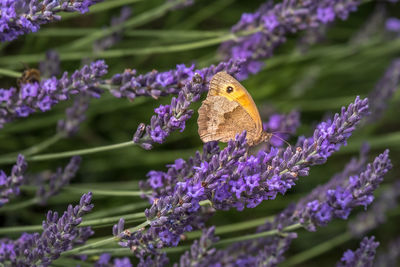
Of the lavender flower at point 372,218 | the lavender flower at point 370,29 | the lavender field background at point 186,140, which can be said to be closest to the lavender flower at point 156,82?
the lavender field background at point 186,140

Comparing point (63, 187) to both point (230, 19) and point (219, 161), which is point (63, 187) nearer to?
point (219, 161)

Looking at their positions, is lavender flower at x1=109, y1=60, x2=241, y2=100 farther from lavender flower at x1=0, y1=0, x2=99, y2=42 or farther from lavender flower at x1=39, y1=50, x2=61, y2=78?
lavender flower at x1=39, y1=50, x2=61, y2=78

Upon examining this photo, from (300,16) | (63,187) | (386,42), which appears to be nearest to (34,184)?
(63,187)

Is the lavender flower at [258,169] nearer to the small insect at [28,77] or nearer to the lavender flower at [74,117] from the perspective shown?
the small insect at [28,77]

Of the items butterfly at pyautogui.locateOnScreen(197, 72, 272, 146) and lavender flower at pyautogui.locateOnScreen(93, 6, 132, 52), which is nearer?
butterfly at pyautogui.locateOnScreen(197, 72, 272, 146)

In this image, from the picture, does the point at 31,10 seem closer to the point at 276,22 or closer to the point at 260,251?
the point at 276,22

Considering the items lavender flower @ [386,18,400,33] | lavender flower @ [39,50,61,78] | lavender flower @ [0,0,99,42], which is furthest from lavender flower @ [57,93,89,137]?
lavender flower @ [386,18,400,33]
